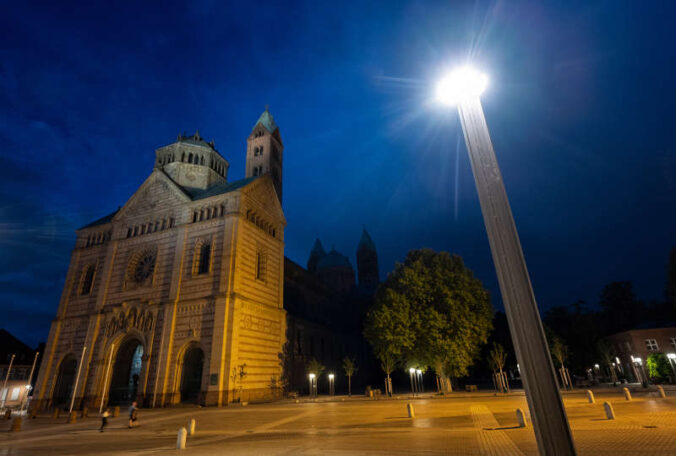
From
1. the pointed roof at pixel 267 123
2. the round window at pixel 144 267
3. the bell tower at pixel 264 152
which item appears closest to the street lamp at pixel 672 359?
the bell tower at pixel 264 152

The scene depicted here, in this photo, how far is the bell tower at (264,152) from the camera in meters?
58.0

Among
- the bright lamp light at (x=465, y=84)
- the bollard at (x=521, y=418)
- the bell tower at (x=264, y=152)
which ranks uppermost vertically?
the bell tower at (x=264, y=152)

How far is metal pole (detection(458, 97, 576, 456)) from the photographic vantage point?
3.88m

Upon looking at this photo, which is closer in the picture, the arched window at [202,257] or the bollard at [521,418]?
the bollard at [521,418]

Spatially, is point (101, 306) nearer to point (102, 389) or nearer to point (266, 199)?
A: point (102, 389)

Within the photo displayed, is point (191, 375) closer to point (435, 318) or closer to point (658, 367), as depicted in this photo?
point (435, 318)

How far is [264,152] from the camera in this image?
58656mm

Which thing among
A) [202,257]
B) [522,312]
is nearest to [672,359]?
[522,312]

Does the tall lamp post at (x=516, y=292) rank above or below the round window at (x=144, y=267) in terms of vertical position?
below

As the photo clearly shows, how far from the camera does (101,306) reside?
116 ft

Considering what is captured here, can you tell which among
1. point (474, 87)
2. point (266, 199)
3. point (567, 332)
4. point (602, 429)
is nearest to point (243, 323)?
point (266, 199)

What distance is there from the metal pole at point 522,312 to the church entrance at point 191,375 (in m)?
31.4

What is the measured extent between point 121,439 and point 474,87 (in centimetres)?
1895

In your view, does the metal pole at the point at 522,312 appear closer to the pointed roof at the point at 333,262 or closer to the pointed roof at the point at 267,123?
the pointed roof at the point at 267,123
